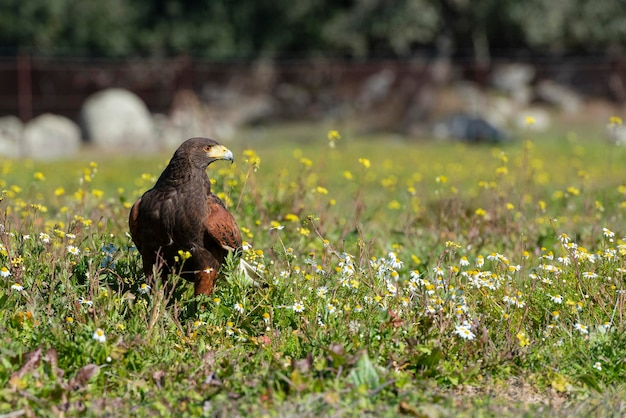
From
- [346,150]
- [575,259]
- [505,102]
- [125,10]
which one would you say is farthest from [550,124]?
[575,259]

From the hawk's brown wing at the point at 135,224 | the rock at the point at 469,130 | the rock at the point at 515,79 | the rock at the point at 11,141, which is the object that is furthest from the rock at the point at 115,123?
the hawk's brown wing at the point at 135,224

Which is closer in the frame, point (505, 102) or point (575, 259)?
point (575, 259)

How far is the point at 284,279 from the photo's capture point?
4715 millimetres

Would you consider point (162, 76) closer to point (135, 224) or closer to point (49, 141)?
point (49, 141)

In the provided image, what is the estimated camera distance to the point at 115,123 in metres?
24.3

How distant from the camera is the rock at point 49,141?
20.5m

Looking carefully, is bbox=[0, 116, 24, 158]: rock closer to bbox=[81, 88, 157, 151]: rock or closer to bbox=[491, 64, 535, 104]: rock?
bbox=[81, 88, 157, 151]: rock

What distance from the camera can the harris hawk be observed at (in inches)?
184

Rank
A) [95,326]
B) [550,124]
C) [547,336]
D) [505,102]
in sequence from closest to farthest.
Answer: [95,326], [547,336], [550,124], [505,102]

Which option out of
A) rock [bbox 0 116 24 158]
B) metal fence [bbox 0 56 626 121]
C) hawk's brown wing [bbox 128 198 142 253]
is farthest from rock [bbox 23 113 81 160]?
hawk's brown wing [bbox 128 198 142 253]

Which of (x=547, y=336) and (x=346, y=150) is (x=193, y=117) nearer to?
(x=346, y=150)

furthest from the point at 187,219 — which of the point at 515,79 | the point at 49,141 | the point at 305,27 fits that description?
the point at 515,79

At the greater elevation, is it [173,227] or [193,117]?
[173,227]

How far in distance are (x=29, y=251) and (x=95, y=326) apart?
0.96 m
